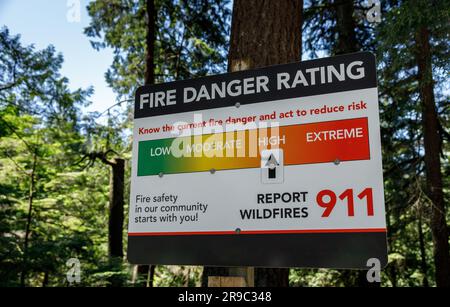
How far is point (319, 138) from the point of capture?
1.84 m

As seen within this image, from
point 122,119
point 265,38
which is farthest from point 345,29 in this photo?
point 265,38

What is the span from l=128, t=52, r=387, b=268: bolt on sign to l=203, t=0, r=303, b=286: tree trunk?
545 millimetres

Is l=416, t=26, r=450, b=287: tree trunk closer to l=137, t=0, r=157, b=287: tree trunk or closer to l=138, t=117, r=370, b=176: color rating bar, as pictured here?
l=137, t=0, r=157, b=287: tree trunk

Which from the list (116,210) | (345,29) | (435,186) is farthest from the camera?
(116,210)

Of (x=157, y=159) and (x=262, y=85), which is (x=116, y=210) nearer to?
(x=157, y=159)

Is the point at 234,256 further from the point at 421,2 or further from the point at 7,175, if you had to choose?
the point at 7,175

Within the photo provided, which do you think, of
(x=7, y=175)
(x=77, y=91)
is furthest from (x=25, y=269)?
(x=77, y=91)

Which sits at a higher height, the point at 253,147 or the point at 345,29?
the point at 345,29

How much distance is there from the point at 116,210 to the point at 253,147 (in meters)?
12.6

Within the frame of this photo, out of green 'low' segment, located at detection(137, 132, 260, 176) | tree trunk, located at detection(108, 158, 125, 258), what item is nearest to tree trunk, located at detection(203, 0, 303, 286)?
green 'low' segment, located at detection(137, 132, 260, 176)

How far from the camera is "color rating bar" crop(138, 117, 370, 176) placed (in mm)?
1803

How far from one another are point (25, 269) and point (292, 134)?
12.9 meters

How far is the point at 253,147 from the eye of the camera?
6.35 ft

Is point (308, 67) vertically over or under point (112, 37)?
under
